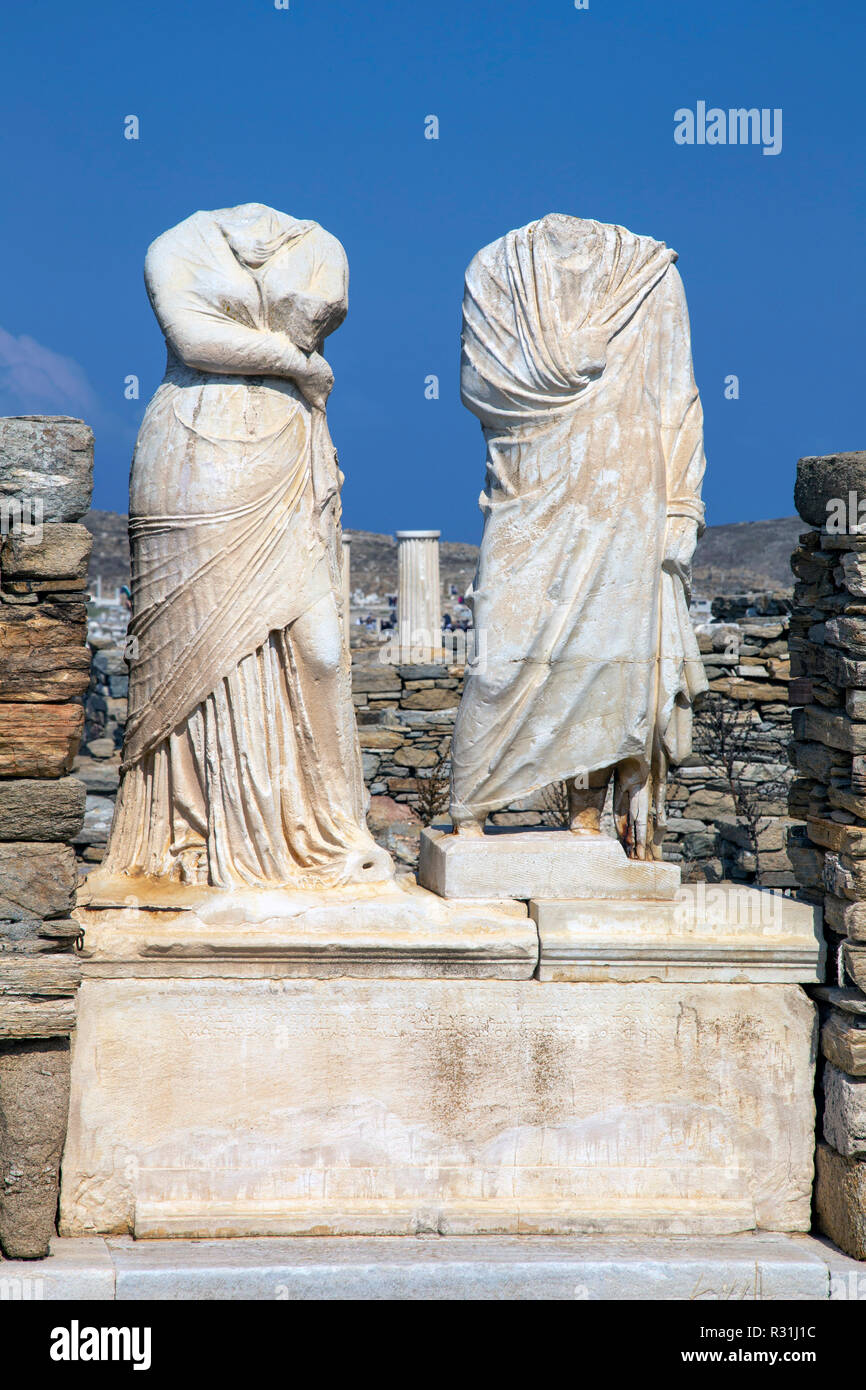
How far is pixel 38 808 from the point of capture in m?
4.64

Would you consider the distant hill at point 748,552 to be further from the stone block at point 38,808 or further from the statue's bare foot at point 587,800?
the stone block at point 38,808

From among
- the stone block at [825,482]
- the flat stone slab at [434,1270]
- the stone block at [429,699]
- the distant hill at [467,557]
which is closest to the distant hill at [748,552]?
the distant hill at [467,557]

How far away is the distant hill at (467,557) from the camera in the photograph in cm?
3722

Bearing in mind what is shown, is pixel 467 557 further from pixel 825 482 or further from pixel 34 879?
pixel 34 879

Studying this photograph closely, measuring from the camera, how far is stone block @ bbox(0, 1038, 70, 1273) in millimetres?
4656

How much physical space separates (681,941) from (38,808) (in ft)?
6.81

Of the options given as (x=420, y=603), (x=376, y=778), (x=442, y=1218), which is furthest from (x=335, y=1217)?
(x=420, y=603)

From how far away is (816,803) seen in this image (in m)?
5.44

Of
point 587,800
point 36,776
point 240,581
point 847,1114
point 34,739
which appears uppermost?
point 240,581

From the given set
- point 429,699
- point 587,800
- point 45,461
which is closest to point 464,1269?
point 587,800

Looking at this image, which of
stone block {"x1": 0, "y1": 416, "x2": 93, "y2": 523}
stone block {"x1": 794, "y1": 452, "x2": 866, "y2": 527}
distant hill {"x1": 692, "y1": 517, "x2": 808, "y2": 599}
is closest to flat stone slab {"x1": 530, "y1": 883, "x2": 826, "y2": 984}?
stone block {"x1": 794, "y1": 452, "x2": 866, "y2": 527}

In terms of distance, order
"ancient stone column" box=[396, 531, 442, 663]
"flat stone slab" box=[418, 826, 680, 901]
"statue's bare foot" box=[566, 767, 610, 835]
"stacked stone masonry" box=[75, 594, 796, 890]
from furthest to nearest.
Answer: "ancient stone column" box=[396, 531, 442, 663]
"stacked stone masonry" box=[75, 594, 796, 890]
"statue's bare foot" box=[566, 767, 610, 835]
"flat stone slab" box=[418, 826, 680, 901]

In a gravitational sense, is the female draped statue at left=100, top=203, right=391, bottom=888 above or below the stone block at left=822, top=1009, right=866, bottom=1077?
above

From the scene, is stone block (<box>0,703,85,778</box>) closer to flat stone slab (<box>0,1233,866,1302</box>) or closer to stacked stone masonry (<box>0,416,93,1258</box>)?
stacked stone masonry (<box>0,416,93,1258</box>)
